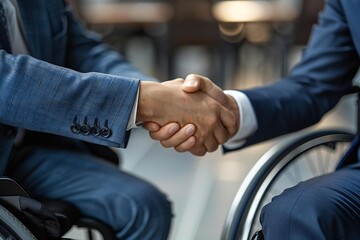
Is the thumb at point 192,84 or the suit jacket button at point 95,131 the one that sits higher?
the thumb at point 192,84

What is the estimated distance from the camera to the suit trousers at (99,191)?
4.47ft

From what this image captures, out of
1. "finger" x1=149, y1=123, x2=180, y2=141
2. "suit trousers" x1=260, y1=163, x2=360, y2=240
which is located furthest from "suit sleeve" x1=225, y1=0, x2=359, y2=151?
"suit trousers" x1=260, y1=163, x2=360, y2=240

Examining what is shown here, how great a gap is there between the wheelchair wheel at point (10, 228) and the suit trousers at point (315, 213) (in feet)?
1.40

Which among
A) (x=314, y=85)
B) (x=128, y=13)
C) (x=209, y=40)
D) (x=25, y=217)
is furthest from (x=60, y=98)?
(x=128, y=13)

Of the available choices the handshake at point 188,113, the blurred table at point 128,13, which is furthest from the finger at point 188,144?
the blurred table at point 128,13

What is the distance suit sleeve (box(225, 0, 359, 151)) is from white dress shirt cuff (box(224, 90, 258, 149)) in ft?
0.05

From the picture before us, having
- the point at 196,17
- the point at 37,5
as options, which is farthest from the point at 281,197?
the point at 196,17

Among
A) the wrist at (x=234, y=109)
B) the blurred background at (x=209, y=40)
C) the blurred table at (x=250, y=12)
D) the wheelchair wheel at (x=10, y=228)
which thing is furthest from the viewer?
the blurred table at (x=250, y=12)

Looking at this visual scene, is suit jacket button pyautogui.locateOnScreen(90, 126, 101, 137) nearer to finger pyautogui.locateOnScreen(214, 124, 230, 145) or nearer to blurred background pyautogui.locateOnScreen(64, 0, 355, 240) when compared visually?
finger pyautogui.locateOnScreen(214, 124, 230, 145)

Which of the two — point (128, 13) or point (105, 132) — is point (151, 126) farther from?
point (128, 13)

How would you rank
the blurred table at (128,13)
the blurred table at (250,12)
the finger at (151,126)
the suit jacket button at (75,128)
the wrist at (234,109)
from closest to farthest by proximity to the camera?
the suit jacket button at (75,128)
the finger at (151,126)
the wrist at (234,109)
the blurred table at (250,12)
the blurred table at (128,13)

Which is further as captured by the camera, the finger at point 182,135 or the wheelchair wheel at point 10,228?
the finger at point 182,135

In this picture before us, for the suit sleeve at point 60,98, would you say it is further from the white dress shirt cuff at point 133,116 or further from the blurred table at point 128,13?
the blurred table at point 128,13

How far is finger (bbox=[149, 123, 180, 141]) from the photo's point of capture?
4.35 ft
